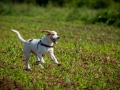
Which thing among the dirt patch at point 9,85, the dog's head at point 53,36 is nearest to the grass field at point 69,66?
the dirt patch at point 9,85

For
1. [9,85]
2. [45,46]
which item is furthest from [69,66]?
[9,85]

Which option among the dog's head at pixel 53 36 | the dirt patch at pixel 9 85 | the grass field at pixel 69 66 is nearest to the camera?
the dirt patch at pixel 9 85

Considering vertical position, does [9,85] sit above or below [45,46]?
below

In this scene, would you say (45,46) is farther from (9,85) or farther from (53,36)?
(9,85)

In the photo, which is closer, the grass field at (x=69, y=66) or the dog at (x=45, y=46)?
the grass field at (x=69, y=66)

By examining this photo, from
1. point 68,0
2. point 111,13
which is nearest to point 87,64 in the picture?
point 111,13

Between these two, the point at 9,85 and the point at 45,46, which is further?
the point at 45,46

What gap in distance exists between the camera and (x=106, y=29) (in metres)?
20.2

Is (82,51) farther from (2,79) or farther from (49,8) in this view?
(49,8)

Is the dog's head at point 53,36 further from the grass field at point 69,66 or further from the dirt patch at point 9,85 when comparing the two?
the dirt patch at point 9,85

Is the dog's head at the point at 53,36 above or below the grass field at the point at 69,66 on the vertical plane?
above

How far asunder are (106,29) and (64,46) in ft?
23.7

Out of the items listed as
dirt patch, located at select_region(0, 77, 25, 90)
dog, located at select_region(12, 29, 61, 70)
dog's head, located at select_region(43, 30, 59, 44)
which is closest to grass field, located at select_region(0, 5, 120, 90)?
dirt patch, located at select_region(0, 77, 25, 90)

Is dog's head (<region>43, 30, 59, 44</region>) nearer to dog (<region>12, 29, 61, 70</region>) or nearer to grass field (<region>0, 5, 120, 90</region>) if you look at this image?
dog (<region>12, 29, 61, 70</region>)
